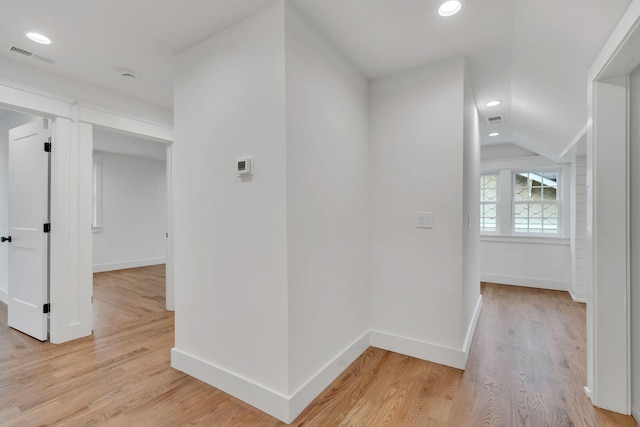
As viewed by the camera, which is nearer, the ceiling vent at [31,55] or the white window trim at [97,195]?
the ceiling vent at [31,55]

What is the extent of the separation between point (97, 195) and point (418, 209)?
6.47 m

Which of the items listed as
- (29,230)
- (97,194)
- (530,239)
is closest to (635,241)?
(530,239)

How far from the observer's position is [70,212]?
2914 millimetres

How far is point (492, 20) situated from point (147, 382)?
3399mm

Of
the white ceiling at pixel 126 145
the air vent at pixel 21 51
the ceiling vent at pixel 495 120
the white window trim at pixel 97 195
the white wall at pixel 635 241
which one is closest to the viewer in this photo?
the white wall at pixel 635 241

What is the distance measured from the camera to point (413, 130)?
2578 mm

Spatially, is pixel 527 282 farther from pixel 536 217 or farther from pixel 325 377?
pixel 325 377

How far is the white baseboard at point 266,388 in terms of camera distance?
5.85 ft

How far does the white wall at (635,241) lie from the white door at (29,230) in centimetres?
455

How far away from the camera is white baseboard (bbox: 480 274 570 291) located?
4727mm

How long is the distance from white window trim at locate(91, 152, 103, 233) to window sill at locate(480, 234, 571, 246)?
7400mm

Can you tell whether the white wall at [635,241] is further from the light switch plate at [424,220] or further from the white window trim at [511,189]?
the white window trim at [511,189]

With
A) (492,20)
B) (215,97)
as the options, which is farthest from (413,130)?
(215,97)

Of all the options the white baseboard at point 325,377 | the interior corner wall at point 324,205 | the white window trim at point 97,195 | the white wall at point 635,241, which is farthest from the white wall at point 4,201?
the white wall at point 635,241
